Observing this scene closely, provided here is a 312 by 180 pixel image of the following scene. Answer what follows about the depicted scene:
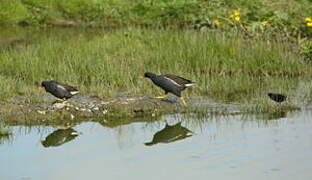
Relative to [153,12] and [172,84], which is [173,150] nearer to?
[172,84]

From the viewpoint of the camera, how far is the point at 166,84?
1203cm

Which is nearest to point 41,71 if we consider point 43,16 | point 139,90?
point 139,90

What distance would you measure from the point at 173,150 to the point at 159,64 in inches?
180

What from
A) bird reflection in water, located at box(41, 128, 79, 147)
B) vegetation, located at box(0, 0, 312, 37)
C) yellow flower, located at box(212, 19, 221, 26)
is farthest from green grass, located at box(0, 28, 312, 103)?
vegetation, located at box(0, 0, 312, 37)

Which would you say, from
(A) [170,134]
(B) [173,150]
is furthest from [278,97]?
(B) [173,150]

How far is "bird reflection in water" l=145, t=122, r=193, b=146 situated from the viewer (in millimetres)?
10543

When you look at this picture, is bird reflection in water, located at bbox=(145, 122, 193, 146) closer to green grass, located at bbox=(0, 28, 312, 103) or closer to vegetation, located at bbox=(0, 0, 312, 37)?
green grass, located at bbox=(0, 28, 312, 103)

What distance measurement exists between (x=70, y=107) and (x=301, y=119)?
3466 millimetres

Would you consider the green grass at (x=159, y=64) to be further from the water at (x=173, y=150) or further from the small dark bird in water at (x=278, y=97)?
the water at (x=173, y=150)

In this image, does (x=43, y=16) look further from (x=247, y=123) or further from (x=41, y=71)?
(x=247, y=123)

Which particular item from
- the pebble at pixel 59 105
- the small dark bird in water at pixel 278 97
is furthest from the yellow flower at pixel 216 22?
the pebble at pixel 59 105

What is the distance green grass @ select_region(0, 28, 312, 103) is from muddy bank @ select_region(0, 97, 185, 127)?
0.47 meters

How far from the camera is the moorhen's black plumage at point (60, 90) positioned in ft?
38.7

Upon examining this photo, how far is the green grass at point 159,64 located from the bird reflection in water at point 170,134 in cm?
172
